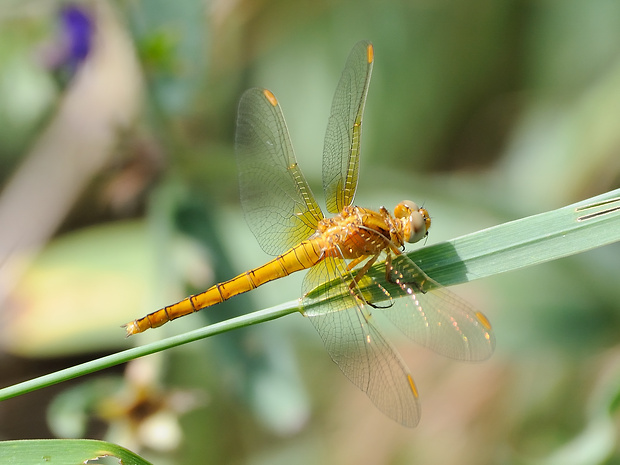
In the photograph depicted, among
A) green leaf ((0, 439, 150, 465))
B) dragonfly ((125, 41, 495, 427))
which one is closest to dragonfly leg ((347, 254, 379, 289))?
dragonfly ((125, 41, 495, 427))

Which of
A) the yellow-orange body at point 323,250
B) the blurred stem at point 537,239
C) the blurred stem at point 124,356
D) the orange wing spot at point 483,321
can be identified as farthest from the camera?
the yellow-orange body at point 323,250

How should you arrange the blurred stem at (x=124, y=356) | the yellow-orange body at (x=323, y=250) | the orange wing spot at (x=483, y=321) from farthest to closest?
the yellow-orange body at (x=323, y=250)
the orange wing spot at (x=483, y=321)
the blurred stem at (x=124, y=356)

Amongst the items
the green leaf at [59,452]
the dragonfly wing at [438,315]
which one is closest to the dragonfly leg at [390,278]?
the dragonfly wing at [438,315]

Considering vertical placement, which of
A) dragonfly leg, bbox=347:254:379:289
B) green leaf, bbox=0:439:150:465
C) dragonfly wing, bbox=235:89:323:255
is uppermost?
dragonfly wing, bbox=235:89:323:255

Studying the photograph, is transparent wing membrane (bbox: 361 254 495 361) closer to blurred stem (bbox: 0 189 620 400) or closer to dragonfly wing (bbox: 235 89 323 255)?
blurred stem (bbox: 0 189 620 400)

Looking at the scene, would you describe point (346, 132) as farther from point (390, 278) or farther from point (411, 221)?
point (390, 278)

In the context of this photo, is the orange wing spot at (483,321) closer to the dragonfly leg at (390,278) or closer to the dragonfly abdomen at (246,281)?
the dragonfly leg at (390,278)

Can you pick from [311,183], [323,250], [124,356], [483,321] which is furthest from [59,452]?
[311,183]
